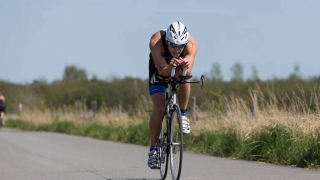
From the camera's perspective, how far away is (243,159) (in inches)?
555

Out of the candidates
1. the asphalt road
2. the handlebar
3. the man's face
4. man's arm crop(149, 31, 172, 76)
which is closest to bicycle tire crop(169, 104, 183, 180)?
the handlebar

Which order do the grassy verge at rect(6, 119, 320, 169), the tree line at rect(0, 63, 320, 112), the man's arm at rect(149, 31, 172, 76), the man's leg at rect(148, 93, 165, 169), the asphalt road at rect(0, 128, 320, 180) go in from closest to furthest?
1. the man's arm at rect(149, 31, 172, 76)
2. the man's leg at rect(148, 93, 165, 169)
3. the asphalt road at rect(0, 128, 320, 180)
4. the grassy verge at rect(6, 119, 320, 169)
5. the tree line at rect(0, 63, 320, 112)

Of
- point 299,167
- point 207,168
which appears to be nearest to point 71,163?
point 207,168

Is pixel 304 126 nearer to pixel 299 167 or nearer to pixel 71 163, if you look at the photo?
pixel 299 167

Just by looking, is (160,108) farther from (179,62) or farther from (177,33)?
(177,33)

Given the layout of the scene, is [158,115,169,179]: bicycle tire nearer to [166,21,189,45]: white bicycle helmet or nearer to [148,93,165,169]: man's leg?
[148,93,165,169]: man's leg

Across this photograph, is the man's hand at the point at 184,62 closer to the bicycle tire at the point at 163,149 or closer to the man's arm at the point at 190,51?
the man's arm at the point at 190,51

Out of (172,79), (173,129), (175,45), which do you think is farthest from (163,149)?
(175,45)

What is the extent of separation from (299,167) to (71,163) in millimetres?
4125

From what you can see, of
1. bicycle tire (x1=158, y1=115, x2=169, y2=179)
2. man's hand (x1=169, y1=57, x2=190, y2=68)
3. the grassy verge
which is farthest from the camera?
the grassy verge

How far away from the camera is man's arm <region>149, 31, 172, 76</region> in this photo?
28.9 feet

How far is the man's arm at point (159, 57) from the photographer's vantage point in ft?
28.9

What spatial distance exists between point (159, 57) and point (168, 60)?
0.32 metres

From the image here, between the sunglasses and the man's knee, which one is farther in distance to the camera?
the man's knee
